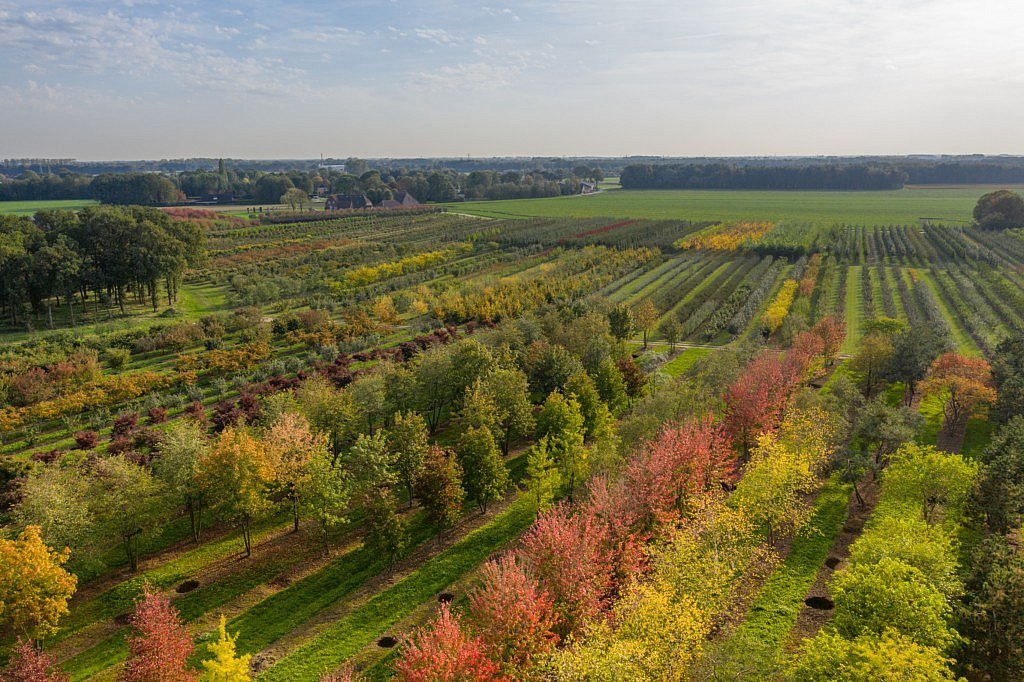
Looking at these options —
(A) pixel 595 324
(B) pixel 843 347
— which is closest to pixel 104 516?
(A) pixel 595 324

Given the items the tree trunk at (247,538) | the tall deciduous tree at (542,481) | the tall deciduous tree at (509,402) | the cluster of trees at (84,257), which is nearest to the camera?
the tree trunk at (247,538)

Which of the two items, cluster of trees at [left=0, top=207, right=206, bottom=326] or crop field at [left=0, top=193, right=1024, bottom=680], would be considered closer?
crop field at [left=0, top=193, right=1024, bottom=680]

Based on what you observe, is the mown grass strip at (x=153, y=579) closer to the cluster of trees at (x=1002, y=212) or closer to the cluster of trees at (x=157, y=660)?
the cluster of trees at (x=157, y=660)

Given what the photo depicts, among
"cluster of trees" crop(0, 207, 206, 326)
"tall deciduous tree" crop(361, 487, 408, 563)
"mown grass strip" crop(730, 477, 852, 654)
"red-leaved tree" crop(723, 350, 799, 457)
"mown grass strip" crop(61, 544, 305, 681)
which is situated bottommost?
"mown grass strip" crop(61, 544, 305, 681)

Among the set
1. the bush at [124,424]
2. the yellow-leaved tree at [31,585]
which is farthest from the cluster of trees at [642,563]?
the bush at [124,424]

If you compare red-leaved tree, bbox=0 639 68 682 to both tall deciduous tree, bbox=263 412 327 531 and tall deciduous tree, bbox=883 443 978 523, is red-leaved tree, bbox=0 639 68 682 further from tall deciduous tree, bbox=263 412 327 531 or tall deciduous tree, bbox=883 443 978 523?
tall deciduous tree, bbox=883 443 978 523

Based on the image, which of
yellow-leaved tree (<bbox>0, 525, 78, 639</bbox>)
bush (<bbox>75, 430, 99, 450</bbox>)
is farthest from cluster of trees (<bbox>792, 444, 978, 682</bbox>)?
bush (<bbox>75, 430, 99, 450</bbox>)
